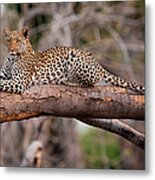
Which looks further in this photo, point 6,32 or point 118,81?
point 6,32

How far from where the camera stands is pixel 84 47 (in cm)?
268

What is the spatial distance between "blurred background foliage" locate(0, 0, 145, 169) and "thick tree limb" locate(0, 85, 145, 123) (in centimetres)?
8

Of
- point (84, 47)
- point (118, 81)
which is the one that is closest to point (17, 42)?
point (84, 47)

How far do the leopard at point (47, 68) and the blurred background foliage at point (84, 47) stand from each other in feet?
Result: 0.11

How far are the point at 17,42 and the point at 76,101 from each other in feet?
1.37

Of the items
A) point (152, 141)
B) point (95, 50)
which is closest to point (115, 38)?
point (95, 50)

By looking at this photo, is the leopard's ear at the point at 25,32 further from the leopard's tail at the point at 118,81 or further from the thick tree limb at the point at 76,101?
the leopard's tail at the point at 118,81

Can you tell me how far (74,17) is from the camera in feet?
8.95

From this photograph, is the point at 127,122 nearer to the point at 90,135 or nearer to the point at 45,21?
the point at 90,135

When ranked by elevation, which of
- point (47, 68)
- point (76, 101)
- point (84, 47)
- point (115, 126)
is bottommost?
point (115, 126)

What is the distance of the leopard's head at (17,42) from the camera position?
269 cm

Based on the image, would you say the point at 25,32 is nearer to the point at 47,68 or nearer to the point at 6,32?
the point at 6,32

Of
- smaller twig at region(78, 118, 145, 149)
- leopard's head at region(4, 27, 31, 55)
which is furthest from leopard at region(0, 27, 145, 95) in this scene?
smaller twig at region(78, 118, 145, 149)

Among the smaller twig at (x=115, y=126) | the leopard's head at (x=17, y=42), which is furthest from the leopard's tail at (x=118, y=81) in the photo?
the leopard's head at (x=17, y=42)
